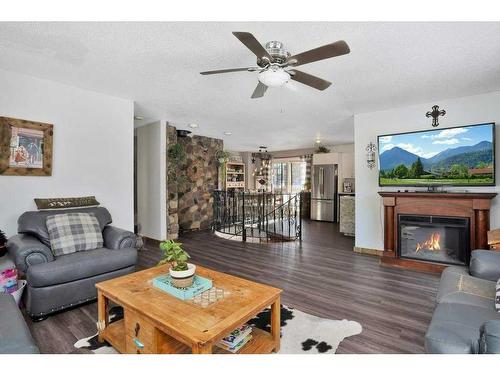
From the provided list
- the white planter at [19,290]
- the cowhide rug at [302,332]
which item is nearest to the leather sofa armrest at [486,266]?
the cowhide rug at [302,332]

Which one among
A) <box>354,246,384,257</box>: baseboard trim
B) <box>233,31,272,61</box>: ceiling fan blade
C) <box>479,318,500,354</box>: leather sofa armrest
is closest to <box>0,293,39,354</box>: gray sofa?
<box>479,318,500,354</box>: leather sofa armrest

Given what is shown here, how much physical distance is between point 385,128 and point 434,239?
185 cm

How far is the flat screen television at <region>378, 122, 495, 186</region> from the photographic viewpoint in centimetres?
342

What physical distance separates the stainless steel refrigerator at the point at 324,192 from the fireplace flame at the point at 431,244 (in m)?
4.01

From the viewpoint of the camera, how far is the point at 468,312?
146 cm

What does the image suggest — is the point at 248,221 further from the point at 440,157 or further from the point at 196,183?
the point at 440,157

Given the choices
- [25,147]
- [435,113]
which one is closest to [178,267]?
[25,147]

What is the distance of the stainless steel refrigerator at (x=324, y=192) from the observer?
782cm

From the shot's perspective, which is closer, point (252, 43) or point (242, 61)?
point (252, 43)

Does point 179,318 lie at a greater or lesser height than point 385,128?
lesser
